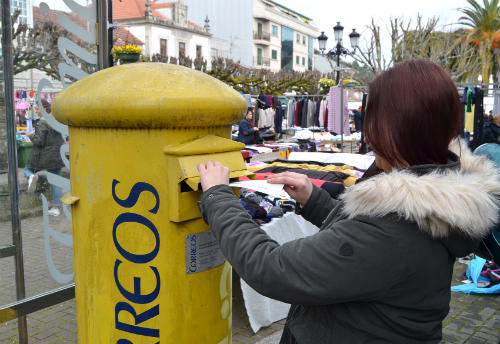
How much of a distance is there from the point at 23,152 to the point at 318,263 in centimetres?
276

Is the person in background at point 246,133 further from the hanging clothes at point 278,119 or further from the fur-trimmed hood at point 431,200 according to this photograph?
the fur-trimmed hood at point 431,200

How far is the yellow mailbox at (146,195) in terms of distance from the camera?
1548 millimetres

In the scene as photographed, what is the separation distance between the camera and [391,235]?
1.11m

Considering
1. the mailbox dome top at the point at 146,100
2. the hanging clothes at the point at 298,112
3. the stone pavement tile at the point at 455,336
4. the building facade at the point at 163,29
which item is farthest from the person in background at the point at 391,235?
the building facade at the point at 163,29

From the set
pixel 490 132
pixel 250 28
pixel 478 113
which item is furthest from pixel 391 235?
pixel 250 28

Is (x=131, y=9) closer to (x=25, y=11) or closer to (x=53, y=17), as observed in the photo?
(x=53, y=17)

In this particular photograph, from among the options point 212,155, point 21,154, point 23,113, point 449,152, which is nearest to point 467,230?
point 449,152

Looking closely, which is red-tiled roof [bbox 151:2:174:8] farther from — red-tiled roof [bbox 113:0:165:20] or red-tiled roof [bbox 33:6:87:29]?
red-tiled roof [bbox 33:6:87:29]

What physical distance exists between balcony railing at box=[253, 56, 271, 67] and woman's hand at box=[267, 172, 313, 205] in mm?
66523

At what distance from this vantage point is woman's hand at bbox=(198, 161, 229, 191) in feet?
4.64

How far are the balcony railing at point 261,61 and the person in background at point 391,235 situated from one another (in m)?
66.9

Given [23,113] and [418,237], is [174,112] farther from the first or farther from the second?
[23,113]

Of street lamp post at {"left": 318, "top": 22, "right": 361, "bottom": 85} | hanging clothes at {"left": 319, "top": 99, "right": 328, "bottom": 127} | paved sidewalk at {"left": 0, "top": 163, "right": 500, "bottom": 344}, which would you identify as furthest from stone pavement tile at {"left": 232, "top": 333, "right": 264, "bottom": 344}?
street lamp post at {"left": 318, "top": 22, "right": 361, "bottom": 85}

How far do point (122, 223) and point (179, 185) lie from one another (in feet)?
0.88
